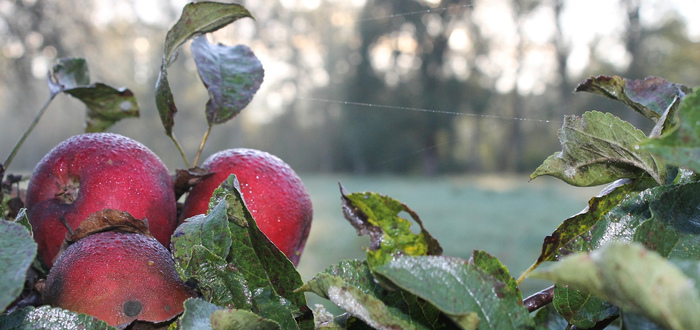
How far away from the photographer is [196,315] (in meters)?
0.28

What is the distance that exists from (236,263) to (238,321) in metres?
0.09

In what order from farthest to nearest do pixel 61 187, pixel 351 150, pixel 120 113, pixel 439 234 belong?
1. pixel 351 150
2. pixel 439 234
3. pixel 120 113
4. pixel 61 187

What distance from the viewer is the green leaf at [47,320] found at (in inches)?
11.9

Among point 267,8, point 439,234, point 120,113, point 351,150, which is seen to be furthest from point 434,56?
point 120,113

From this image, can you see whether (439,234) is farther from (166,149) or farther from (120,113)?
(166,149)

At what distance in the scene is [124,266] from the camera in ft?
1.21

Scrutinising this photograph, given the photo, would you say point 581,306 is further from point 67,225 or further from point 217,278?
point 67,225

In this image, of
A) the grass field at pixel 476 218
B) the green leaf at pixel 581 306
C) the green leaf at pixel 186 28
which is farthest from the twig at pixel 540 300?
the grass field at pixel 476 218

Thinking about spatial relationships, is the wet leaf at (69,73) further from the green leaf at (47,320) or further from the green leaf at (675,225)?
the green leaf at (675,225)

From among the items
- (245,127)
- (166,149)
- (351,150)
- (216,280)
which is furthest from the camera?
(245,127)

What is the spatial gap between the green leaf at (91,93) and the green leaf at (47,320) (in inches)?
13.8

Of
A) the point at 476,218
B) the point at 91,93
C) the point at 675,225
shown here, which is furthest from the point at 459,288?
the point at 476,218

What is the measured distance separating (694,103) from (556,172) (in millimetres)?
166

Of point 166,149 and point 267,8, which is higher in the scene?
point 267,8
